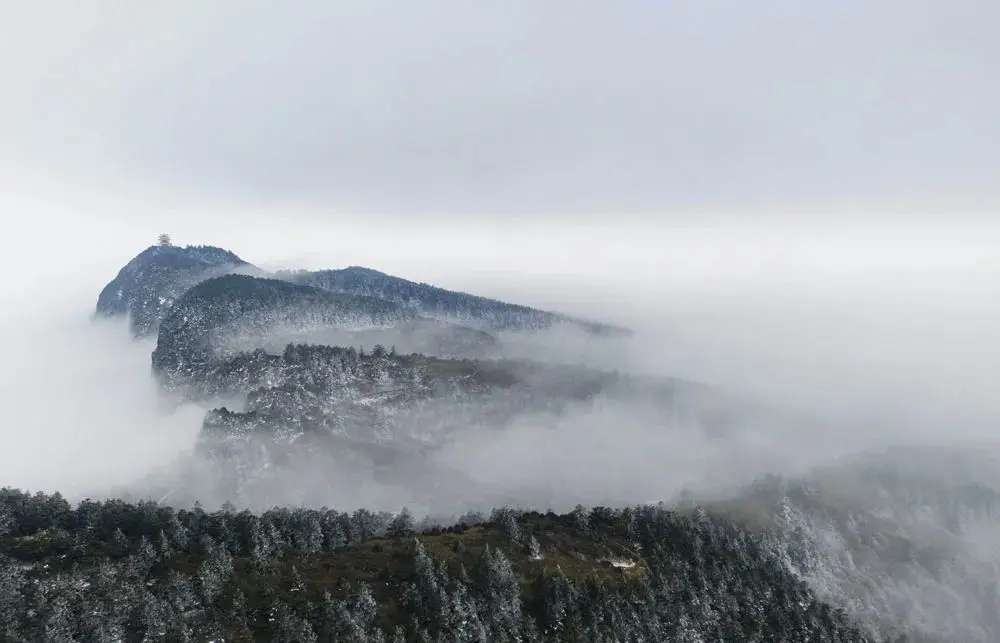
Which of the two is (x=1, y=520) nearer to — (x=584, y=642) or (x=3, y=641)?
(x=3, y=641)

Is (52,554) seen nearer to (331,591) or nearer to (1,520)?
(1,520)

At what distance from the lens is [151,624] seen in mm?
154750

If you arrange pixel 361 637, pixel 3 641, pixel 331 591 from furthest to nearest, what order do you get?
pixel 331 591 < pixel 361 637 < pixel 3 641

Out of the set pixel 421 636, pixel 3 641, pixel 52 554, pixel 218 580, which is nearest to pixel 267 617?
pixel 218 580

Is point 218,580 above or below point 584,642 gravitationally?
above

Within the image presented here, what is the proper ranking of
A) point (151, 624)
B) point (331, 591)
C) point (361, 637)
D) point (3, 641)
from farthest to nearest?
point (331, 591) < point (361, 637) < point (151, 624) < point (3, 641)

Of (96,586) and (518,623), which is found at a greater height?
(96,586)

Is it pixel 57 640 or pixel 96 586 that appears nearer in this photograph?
pixel 57 640

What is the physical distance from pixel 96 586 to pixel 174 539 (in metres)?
35.1

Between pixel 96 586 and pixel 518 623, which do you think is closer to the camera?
pixel 96 586

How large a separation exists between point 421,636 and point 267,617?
49659mm

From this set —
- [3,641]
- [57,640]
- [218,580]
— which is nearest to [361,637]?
[218,580]

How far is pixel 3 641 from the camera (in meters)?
139

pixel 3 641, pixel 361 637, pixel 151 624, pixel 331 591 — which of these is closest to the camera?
pixel 3 641
